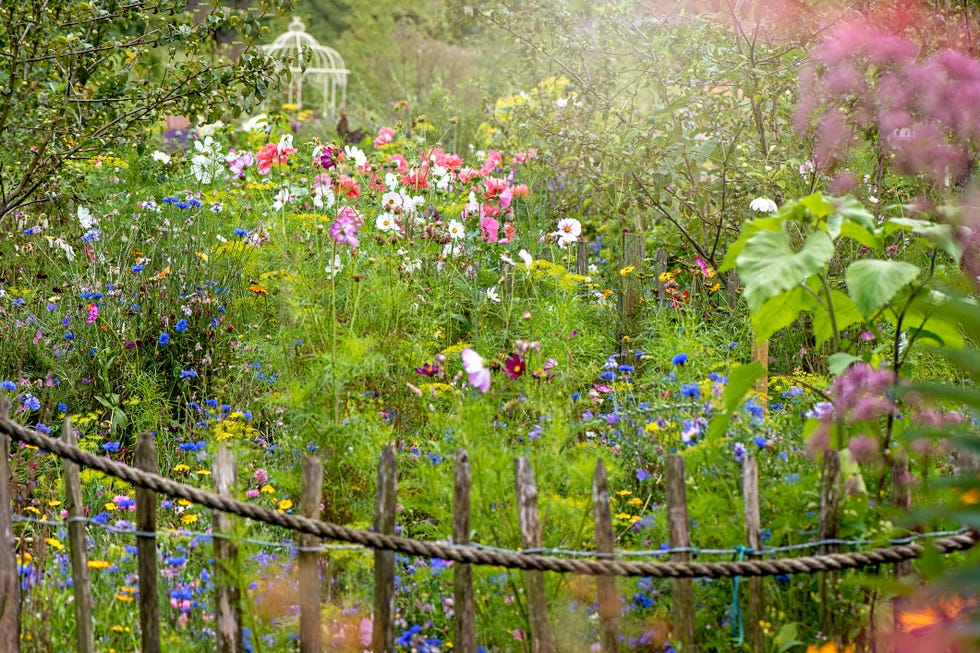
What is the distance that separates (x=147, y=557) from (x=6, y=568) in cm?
34

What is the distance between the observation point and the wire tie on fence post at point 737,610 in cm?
237

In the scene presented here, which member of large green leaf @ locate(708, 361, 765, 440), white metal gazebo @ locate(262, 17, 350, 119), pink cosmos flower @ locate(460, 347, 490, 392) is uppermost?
white metal gazebo @ locate(262, 17, 350, 119)

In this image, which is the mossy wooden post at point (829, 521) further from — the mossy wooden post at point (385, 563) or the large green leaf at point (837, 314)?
the mossy wooden post at point (385, 563)

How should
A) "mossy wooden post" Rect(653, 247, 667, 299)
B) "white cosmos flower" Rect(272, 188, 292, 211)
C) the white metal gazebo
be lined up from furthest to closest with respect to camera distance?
the white metal gazebo, "mossy wooden post" Rect(653, 247, 667, 299), "white cosmos flower" Rect(272, 188, 292, 211)

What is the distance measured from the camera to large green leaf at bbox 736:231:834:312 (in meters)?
2.28

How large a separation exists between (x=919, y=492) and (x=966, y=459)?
24cm

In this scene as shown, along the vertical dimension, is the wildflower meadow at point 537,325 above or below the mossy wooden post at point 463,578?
above

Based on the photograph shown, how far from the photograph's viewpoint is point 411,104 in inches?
360

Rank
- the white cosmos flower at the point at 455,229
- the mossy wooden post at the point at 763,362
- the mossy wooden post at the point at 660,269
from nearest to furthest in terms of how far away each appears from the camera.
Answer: the mossy wooden post at the point at 763,362, the white cosmos flower at the point at 455,229, the mossy wooden post at the point at 660,269

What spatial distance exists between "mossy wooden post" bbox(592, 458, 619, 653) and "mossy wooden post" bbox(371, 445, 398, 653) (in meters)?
0.44

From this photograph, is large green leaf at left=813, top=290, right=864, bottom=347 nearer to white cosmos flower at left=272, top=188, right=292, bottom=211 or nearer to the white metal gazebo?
white cosmos flower at left=272, top=188, right=292, bottom=211

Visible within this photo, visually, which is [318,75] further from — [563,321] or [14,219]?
[563,321]

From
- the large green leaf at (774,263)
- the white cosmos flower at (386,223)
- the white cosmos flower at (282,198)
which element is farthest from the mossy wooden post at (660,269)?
the large green leaf at (774,263)

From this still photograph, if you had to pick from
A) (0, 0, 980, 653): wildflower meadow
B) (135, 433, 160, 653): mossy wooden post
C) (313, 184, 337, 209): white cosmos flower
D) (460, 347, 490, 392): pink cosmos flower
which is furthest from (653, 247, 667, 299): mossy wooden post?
(135, 433, 160, 653): mossy wooden post
